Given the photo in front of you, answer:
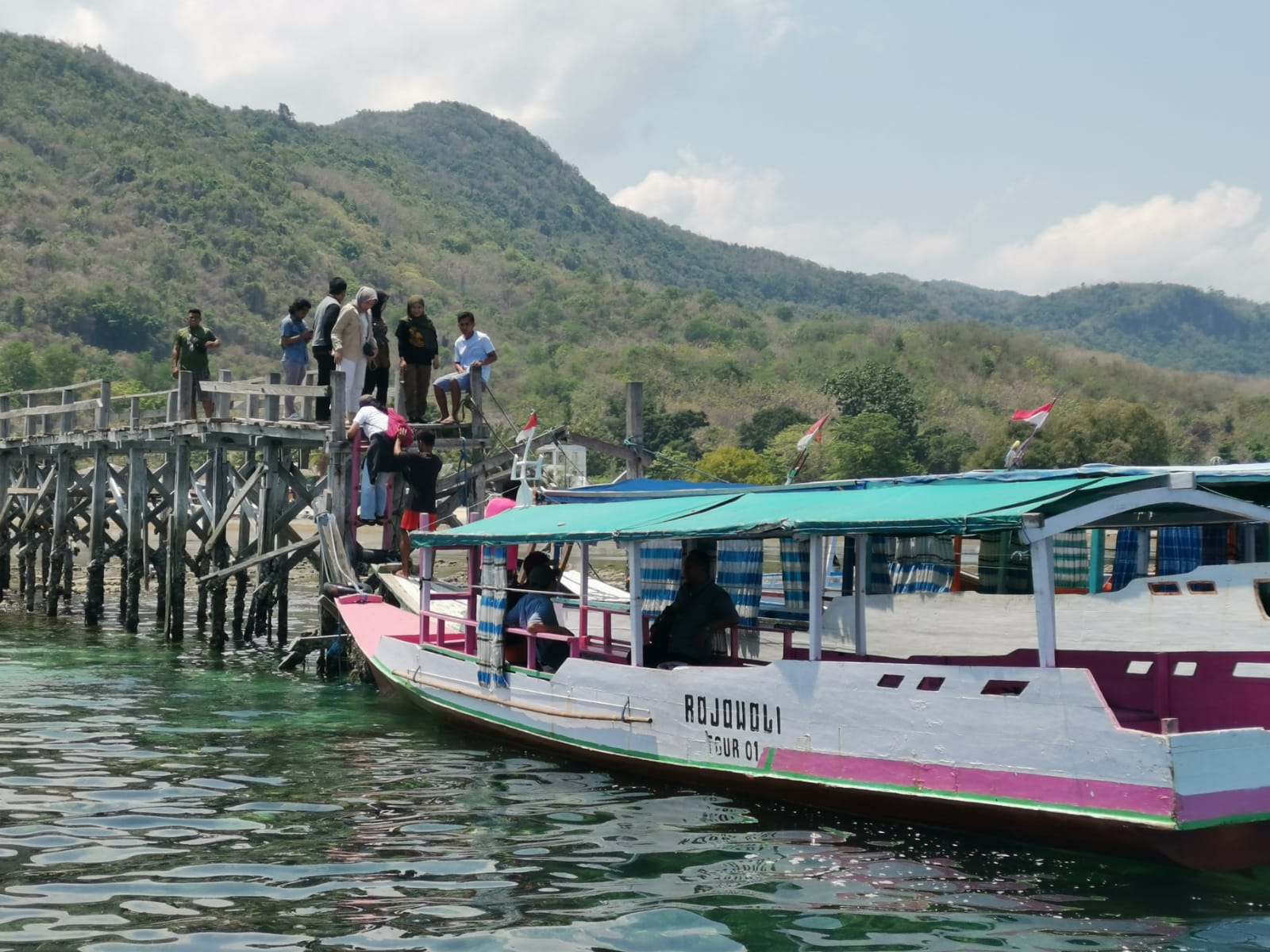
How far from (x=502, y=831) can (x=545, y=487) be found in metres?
8.36

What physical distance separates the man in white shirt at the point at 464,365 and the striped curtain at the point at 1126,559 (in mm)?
9407

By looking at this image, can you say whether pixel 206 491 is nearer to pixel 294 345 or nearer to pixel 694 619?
pixel 294 345

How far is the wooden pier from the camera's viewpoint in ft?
66.0

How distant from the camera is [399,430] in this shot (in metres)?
18.3

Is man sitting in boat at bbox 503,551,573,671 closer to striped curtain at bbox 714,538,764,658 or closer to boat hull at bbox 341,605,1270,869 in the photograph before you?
boat hull at bbox 341,605,1270,869

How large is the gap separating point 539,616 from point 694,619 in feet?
5.73

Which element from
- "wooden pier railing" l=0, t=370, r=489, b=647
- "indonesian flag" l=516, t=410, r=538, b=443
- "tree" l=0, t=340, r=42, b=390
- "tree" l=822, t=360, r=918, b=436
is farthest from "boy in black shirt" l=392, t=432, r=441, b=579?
"tree" l=0, t=340, r=42, b=390

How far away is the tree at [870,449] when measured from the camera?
59.8 m

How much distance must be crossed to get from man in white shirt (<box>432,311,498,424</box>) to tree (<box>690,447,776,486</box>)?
120 ft

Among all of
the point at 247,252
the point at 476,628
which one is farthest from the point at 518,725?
the point at 247,252

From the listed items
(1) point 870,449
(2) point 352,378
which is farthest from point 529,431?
(1) point 870,449

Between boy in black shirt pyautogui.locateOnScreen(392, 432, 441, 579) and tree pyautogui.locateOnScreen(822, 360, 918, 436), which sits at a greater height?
tree pyautogui.locateOnScreen(822, 360, 918, 436)

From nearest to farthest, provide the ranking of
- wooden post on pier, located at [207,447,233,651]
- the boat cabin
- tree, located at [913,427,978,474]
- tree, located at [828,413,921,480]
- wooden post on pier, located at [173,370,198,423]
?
the boat cabin < wooden post on pier, located at [207,447,233,651] < wooden post on pier, located at [173,370,198,423] < tree, located at [828,413,921,480] < tree, located at [913,427,978,474]

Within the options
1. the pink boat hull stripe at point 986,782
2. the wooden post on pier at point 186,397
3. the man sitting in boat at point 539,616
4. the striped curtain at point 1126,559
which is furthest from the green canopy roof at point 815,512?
the wooden post on pier at point 186,397
